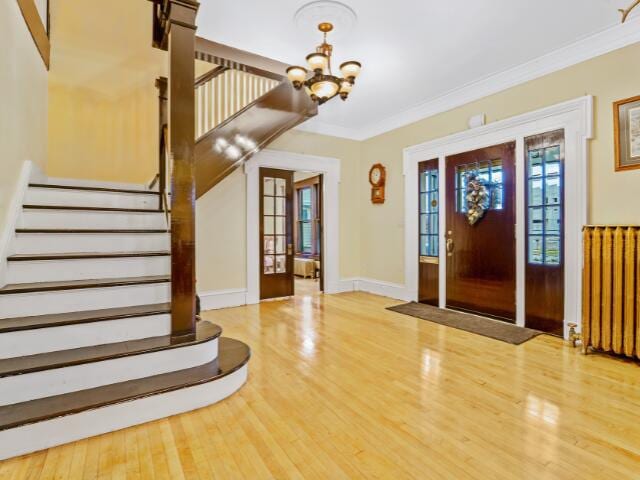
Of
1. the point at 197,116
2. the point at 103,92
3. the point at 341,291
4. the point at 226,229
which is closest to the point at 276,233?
the point at 226,229

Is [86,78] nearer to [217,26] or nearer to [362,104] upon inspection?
[217,26]

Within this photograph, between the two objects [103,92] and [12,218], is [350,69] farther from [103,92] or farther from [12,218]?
[103,92]

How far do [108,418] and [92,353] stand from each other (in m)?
0.41

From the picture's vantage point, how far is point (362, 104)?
4.96 m

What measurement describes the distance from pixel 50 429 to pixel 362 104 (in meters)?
4.84

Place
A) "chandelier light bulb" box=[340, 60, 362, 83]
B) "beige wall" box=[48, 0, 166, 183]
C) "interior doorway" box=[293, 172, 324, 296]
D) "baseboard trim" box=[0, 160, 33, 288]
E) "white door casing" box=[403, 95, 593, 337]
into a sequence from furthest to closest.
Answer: "interior doorway" box=[293, 172, 324, 296] → "beige wall" box=[48, 0, 166, 183] → "white door casing" box=[403, 95, 593, 337] → "chandelier light bulb" box=[340, 60, 362, 83] → "baseboard trim" box=[0, 160, 33, 288]

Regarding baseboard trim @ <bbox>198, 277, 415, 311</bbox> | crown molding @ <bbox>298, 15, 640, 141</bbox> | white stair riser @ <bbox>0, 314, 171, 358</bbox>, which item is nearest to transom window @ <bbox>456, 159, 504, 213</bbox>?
crown molding @ <bbox>298, 15, 640, 141</bbox>

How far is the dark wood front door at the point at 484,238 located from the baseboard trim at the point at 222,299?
298cm

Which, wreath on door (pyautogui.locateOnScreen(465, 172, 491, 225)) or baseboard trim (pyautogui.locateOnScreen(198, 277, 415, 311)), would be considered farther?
baseboard trim (pyautogui.locateOnScreen(198, 277, 415, 311))

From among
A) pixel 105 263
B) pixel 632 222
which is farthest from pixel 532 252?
pixel 105 263

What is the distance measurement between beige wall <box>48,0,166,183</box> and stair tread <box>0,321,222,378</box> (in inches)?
130

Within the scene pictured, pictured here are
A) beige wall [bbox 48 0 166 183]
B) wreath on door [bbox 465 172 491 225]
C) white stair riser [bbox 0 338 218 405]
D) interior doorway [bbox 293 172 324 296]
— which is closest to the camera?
white stair riser [bbox 0 338 218 405]

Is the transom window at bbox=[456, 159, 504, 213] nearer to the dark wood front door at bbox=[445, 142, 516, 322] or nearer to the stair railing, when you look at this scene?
the dark wood front door at bbox=[445, 142, 516, 322]

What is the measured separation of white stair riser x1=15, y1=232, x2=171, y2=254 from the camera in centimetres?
251
